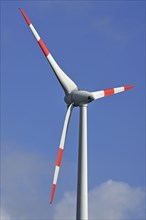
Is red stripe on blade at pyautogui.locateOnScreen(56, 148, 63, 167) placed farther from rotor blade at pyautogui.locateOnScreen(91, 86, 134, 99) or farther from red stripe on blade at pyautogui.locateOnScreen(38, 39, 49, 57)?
red stripe on blade at pyautogui.locateOnScreen(38, 39, 49, 57)

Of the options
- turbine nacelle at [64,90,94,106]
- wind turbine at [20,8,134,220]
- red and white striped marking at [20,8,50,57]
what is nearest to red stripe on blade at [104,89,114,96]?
wind turbine at [20,8,134,220]

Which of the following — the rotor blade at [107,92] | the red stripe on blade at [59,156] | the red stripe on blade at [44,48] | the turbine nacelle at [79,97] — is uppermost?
the red stripe on blade at [44,48]

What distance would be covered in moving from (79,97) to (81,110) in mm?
1265

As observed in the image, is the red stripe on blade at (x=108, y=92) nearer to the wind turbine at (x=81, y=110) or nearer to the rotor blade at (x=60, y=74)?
the wind turbine at (x=81, y=110)

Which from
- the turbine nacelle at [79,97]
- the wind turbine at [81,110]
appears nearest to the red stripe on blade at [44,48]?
the wind turbine at [81,110]

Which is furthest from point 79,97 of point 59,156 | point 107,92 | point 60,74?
point 59,156

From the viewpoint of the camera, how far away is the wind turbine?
40.0 m

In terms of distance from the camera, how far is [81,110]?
4331 cm

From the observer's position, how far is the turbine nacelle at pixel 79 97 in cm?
4295

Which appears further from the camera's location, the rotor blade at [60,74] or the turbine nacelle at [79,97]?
the rotor blade at [60,74]

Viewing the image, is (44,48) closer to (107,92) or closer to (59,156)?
(107,92)

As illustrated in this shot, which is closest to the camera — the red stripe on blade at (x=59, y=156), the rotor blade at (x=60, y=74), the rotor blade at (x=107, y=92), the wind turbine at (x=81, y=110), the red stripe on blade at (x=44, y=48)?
the wind turbine at (x=81, y=110)

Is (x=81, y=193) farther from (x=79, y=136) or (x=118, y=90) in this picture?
(x=118, y=90)

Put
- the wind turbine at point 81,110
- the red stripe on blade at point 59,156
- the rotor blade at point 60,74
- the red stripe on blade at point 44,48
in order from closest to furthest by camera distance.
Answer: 1. the wind turbine at point 81,110
2. the red stripe on blade at point 59,156
3. the rotor blade at point 60,74
4. the red stripe on blade at point 44,48
